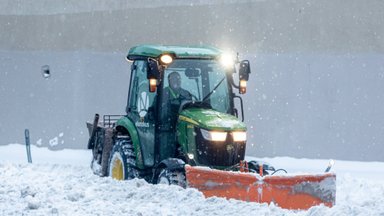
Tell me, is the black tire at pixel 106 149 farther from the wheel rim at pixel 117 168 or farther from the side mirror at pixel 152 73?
the side mirror at pixel 152 73

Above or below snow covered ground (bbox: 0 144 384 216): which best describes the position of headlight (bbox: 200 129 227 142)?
above

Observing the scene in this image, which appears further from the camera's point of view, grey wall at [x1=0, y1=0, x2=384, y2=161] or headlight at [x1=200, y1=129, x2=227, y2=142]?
grey wall at [x1=0, y1=0, x2=384, y2=161]

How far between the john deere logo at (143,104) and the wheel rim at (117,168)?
809 millimetres

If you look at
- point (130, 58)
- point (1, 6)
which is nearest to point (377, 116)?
point (130, 58)

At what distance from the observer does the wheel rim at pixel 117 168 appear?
9.44 meters

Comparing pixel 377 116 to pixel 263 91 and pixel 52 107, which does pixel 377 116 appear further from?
pixel 52 107

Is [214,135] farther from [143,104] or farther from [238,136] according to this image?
[143,104]

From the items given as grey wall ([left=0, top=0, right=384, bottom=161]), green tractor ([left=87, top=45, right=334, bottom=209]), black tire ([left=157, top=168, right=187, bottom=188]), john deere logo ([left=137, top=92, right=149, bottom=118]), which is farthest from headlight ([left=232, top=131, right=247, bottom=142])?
grey wall ([left=0, top=0, right=384, bottom=161])

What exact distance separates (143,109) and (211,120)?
1291 millimetres

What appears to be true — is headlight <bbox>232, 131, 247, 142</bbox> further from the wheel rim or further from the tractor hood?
the wheel rim

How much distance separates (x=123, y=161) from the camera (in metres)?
9.11

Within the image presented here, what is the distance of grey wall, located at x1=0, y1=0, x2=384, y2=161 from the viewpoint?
1475 centimetres

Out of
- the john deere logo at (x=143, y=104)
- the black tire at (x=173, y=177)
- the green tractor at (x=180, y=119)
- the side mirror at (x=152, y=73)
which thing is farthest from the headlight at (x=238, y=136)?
the john deere logo at (x=143, y=104)

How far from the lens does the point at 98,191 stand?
8250 mm
